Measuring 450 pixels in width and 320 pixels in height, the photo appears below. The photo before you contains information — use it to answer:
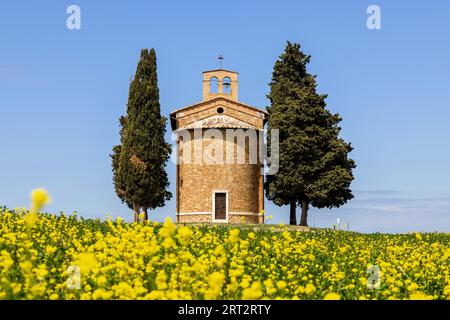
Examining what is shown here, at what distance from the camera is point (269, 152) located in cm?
4528

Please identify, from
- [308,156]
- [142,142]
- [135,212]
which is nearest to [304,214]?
[308,156]

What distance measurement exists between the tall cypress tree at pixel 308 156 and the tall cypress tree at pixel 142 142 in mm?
8863

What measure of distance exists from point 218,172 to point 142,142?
18.1ft

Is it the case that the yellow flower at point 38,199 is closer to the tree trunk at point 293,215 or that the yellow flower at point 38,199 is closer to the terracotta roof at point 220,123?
the terracotta roof at point 220,123

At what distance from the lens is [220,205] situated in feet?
138

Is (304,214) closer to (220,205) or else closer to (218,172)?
(220,205)

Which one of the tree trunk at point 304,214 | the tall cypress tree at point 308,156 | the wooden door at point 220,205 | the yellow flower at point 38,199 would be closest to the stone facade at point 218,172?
the wooden door at point 220,205

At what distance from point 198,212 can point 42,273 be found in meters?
32.1

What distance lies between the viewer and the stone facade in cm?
4191

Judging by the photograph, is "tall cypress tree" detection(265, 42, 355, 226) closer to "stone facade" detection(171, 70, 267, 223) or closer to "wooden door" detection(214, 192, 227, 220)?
"stone facade" detection(171, 70, 267, 223)

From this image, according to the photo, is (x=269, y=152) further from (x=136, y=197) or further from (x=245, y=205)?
(x=136, y=197)

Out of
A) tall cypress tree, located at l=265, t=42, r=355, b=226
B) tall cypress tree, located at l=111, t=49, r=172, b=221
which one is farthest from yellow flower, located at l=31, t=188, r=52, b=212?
tall cypress tree, located at l=265, t=42, r=355, b=226
